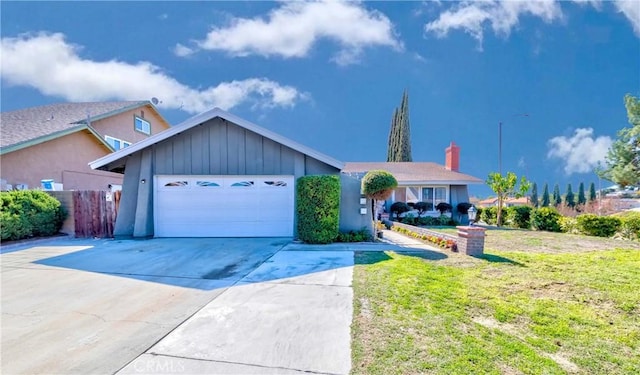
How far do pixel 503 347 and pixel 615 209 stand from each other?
28.0 metres

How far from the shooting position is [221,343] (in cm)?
292

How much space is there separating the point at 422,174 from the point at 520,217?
5.73 m

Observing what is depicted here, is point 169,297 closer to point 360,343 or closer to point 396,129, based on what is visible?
point 360,343

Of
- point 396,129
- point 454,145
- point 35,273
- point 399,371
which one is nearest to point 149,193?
point 35,273

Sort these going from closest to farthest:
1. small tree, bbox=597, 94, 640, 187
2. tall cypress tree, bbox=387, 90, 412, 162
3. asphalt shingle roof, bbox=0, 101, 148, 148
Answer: asphalt shingle roof, bbox=0, 101, 148, 148 → small tree, bbox=597, 94, 640, 187 → tall cypress tree, bbox=387, 90, 412, 162

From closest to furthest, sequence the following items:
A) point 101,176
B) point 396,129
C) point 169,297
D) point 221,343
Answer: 1. point 221,343
2. point 169,297
3. point 101,176
4. point 396,129

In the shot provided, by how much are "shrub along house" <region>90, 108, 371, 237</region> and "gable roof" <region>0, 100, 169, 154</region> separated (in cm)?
545

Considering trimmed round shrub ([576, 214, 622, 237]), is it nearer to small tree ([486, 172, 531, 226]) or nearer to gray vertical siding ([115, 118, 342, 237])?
small tree ([486, 172, 531, 226])

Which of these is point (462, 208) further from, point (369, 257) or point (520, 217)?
point (369, 257)

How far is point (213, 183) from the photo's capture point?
32.2ft

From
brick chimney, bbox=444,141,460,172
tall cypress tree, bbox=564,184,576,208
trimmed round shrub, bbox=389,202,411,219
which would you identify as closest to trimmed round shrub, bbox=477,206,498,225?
brick chimney, bbox=444,141,460,172

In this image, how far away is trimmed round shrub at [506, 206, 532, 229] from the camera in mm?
15281

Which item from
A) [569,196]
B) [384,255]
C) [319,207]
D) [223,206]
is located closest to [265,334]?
[384,255]

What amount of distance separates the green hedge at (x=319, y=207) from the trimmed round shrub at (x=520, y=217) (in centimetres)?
1245
